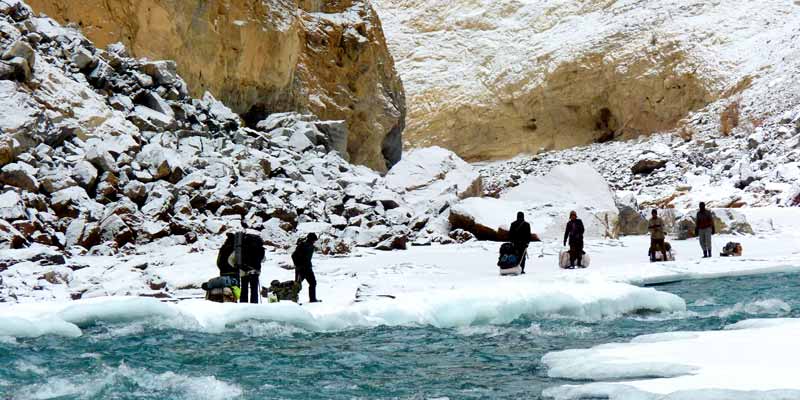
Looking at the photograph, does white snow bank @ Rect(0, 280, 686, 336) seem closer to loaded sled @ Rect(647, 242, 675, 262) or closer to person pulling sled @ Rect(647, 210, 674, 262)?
person pulling sled @ Rect(647, 210, 674, 262)

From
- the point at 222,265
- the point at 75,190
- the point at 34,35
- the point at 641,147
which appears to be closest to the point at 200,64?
the point at 34,35

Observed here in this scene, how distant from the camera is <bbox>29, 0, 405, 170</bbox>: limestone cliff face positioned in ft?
74.3

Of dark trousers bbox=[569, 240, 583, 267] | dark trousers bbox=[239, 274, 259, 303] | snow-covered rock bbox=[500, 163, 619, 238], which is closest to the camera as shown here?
dark trousers bbox=[239, 274, 259, 303]

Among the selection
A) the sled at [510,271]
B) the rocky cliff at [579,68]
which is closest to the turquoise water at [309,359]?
the sled at [510,271]

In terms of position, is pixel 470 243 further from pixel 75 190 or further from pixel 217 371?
pixel 217 371

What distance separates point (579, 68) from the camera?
5353cm

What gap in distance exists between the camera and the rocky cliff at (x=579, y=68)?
51156 millimetres

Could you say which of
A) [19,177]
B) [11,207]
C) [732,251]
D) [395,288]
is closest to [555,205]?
[732,251]

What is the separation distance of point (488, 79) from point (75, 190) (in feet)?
142

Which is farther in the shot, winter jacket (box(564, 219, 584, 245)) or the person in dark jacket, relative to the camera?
winter jacket (box(564, 219, 584, 245))

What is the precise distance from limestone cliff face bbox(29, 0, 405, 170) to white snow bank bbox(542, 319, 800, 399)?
1710cm

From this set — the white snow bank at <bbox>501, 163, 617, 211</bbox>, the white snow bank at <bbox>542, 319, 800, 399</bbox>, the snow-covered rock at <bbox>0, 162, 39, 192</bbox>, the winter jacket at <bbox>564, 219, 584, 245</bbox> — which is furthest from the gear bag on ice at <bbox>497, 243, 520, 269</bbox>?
the snow-covered rock at <bbox>0, 162, 39, 192</bbox>

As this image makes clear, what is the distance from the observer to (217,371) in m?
8.00

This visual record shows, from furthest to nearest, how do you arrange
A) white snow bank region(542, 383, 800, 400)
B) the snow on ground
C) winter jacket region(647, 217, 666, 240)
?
winter jacket region(647, 217, 666, 240) < the snow on ground < white snow bank region(542, 383, 800, 400)
